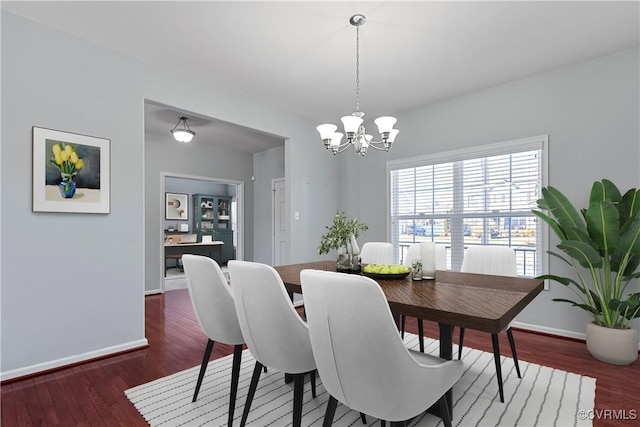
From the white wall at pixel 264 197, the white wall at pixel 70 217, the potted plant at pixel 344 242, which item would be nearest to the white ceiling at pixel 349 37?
the white wall at pixel 70 217

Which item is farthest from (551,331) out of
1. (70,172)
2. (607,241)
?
(70,172)

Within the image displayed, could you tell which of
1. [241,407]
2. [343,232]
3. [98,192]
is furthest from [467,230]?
[98,192]

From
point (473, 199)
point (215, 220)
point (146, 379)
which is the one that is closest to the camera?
point (146, 379)

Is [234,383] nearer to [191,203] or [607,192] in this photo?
[607,192]

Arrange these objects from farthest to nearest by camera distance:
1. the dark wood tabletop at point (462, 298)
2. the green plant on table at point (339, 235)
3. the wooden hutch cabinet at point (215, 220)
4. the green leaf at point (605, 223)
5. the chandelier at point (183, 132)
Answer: the wooden hutch cabinet at point (215, 220)
the chandelier at point (183, 132)
the green leaf at point (605, 223)
the green plant on table at point (339, 235)
the dark wood tabletop at point (462, 298)

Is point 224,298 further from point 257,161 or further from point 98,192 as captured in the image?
point 257,161

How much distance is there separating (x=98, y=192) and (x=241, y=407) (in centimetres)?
210

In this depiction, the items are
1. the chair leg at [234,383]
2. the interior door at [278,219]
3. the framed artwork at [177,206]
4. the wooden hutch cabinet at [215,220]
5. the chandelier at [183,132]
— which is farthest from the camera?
the wooden hutch cabinet at [215,220]

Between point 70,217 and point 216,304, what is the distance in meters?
1.71

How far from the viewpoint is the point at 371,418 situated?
190 cm

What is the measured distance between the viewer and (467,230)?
389 cm

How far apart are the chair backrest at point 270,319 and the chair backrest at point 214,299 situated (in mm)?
241

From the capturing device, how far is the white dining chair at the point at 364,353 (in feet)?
3.66

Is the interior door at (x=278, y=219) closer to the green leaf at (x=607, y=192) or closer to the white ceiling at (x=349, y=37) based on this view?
the white ceiling at (x=349, y=37)
